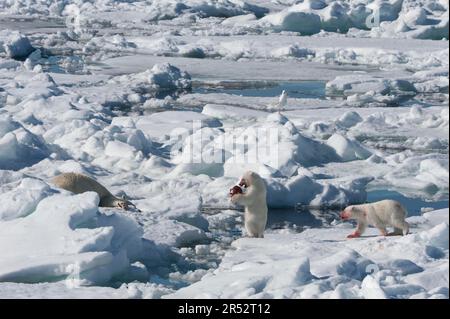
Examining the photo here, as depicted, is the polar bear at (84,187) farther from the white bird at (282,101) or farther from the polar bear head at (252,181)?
the white bird at (282,101)

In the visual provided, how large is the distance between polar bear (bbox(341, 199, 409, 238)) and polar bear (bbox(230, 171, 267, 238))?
24.8 inches

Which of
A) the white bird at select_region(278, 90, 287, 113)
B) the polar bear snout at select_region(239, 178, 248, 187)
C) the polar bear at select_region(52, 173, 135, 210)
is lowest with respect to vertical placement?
the white bird at select_region(278, 90, 287, 113)

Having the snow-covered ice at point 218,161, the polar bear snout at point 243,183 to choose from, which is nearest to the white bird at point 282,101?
the snow-covered ice at point 218,161

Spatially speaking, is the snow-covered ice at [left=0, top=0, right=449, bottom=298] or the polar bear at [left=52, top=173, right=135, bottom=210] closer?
the snow-covered ice at [left=0, top=0, right=449, bottom=298]

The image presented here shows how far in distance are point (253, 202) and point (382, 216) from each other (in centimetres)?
93

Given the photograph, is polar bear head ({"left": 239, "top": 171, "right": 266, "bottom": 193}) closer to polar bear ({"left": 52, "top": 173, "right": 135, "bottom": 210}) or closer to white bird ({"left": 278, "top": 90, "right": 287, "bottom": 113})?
polar bear ({"left": 52, "top": 173, "right": 135, "bottom": 210})

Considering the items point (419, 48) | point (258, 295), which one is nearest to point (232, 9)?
point (419, 48)

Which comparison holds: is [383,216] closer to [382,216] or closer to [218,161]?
[382,216]

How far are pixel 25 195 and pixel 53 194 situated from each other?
0.21 m

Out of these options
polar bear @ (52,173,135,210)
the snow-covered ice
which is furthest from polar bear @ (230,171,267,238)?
polar bear @ (52,173,135,210)

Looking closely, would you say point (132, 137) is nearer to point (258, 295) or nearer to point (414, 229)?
point (414, 229)

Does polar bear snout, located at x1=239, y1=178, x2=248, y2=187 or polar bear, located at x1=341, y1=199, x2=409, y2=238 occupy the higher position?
polar bear snout, located at x1=239, y1=178, x2=248, y2=187

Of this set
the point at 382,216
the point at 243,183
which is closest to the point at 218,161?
the point at 243,183

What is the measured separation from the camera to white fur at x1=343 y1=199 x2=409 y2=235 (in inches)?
245
